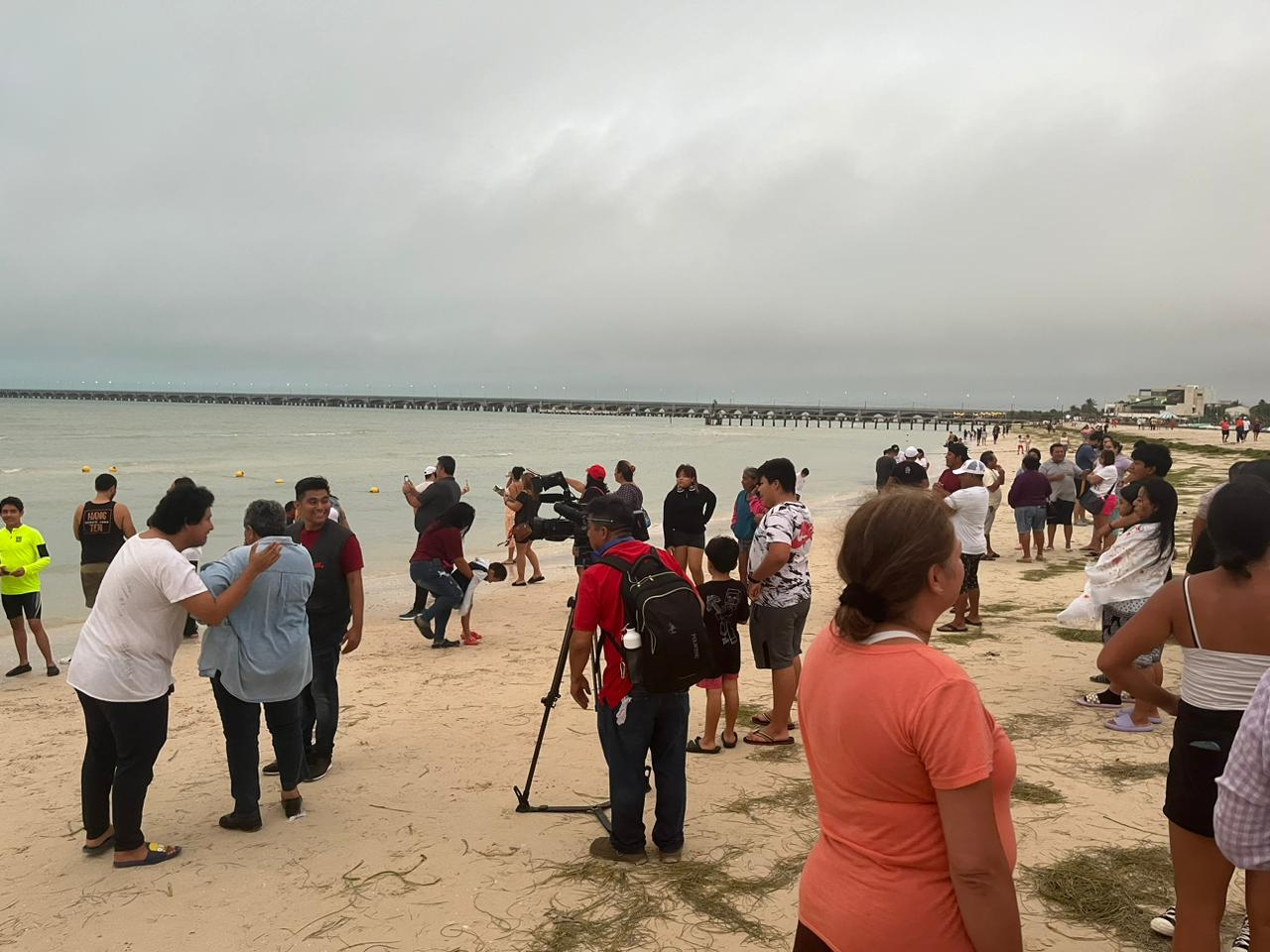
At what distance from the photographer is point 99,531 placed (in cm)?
752

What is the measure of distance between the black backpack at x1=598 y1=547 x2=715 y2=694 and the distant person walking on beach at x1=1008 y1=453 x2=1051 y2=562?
10244 mm

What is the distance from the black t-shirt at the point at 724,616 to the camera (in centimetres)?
500

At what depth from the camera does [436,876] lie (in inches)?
153

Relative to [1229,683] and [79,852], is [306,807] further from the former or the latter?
[1229,683]

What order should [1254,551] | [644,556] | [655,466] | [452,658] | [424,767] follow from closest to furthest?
[1254,551], [644,556], [424,767], [452,658], [655,466]

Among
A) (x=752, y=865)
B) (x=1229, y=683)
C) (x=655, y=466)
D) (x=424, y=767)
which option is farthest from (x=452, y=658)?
(x=655, y=466)

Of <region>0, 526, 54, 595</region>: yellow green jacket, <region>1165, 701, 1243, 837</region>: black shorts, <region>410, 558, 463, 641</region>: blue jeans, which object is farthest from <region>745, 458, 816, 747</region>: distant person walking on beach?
<region>0, 526, 54, 595</region>: yellow green jacket

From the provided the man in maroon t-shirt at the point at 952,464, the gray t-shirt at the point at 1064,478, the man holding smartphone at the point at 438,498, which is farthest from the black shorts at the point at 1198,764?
the gray t-shirt at the point at 1064,478

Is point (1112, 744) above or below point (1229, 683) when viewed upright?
below

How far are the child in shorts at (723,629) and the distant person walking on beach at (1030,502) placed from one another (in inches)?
342

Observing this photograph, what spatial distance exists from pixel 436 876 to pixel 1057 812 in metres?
3.21

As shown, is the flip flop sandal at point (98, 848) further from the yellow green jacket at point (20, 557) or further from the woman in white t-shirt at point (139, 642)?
the yellow green jacket at point (20, 557)

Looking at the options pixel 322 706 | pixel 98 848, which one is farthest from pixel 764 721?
pixel 98 848

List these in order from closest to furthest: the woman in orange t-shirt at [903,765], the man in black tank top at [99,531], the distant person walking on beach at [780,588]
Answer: the woman in orange t-shirt at [903,765]
the distant person walking on beach at [780,588]
the man in black tank top at [99,531]
